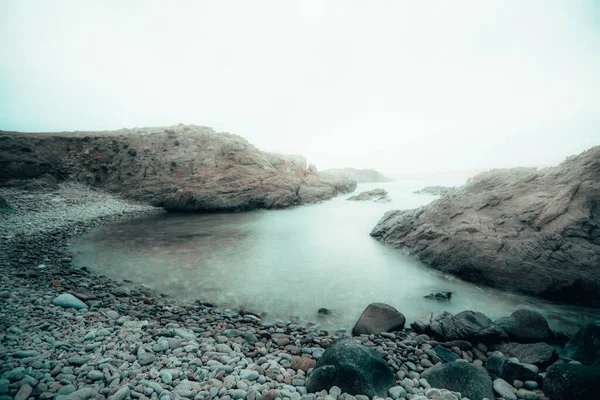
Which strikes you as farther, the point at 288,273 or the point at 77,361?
the point at 288,273

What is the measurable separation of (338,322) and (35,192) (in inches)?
1124

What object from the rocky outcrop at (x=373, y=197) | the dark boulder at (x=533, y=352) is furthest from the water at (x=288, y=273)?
the rocky outcrop at (x=373, y=197)

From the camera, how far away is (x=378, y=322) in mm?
5539

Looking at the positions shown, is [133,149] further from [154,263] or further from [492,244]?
[492,244]

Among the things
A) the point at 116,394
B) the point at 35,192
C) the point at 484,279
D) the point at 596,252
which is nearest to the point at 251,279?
the point at 116,394

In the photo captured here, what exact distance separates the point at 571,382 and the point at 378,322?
299 cm

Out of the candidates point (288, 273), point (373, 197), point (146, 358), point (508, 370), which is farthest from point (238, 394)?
point (373, 197)

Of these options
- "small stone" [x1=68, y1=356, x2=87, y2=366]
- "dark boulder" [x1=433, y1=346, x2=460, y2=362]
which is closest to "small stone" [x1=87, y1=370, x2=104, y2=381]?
"small stone" [x1=68, y1=356, x2=87, y2=366]

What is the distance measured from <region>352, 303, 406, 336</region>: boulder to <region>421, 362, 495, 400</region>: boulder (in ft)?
5.40

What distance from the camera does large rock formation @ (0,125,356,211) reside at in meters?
26.0

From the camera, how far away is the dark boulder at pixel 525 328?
4734 mm

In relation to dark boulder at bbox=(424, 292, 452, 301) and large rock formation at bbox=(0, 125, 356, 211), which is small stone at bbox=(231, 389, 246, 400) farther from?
large rock formation at bbox=(0, 125, 356, 211)

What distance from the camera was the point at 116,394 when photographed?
114 inches

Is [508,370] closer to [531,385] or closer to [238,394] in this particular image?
[531,385]
